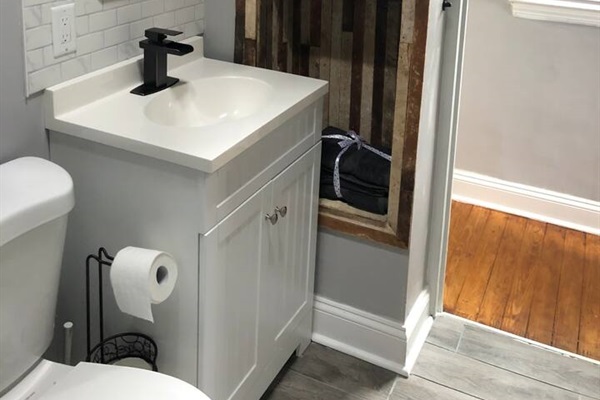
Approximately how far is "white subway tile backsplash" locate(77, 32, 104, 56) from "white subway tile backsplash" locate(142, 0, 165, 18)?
17 centimetres

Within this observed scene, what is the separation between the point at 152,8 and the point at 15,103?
1.67ft

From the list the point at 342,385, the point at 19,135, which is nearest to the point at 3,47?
the point at 19,135

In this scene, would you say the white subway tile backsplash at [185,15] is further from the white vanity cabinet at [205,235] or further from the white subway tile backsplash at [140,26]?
the white vanity cabinet at [205,235]

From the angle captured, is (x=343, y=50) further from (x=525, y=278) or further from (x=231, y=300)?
(x=525, y=278)

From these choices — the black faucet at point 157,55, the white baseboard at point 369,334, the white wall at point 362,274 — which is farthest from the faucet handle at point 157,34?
the white baseboard at point 369,334

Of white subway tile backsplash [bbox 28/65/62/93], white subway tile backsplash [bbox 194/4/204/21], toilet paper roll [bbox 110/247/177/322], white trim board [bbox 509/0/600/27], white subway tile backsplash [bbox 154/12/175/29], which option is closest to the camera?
toilet paper roll [bbox 110/247/177/322]

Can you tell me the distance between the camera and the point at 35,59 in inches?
66.9

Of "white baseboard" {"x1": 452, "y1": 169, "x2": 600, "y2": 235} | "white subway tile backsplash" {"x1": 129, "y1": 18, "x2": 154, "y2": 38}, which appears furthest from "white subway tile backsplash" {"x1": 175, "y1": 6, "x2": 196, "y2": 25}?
"white baseboard" {"x1": 452, "y1": 169, "x2": 600, "y2": 235}

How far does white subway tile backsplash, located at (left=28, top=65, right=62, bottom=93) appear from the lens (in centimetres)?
170

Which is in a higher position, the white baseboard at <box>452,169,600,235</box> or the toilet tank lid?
the toilet tank lid

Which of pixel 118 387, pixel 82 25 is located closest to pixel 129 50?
pixel 82 25

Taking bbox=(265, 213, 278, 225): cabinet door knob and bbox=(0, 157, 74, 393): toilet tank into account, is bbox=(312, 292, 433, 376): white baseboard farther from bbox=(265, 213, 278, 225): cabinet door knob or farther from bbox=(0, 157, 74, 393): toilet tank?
bbox=(0, 157, 74, 393): toilet tank

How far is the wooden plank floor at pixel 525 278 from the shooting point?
2.61m

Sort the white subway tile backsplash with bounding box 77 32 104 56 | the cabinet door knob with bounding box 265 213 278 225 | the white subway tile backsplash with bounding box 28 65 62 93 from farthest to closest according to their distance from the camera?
the cabinet door knob with bounding box 265 213 278 225, the white subway tile backsplash with bounding box 77 32 104 56, the white subway tile backsplash with bounding box 28 65 62 93
